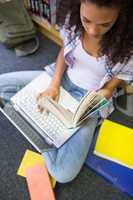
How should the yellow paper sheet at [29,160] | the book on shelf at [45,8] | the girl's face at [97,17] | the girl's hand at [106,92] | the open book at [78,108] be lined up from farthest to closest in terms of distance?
the book on shelf at [45,8] → the yellow paper sheet at [29,160] → the girl's hand at [106,92] → the open book at [78,108] → the girl's face at [97,17]

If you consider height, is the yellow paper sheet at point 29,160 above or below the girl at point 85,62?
below

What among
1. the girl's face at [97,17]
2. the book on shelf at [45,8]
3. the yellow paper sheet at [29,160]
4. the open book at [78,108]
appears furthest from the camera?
the book on shelf at [45,8]

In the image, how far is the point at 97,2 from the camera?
82cm

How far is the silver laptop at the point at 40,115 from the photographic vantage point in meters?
1.11

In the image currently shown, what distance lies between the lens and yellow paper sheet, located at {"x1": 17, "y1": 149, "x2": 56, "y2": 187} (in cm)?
120

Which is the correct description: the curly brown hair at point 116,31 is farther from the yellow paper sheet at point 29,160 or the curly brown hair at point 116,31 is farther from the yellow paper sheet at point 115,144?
the yellow paper sheet at point 29,160

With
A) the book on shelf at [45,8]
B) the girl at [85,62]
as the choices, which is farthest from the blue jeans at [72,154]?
the book on shelf at [45,8]

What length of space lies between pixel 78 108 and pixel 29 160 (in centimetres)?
37

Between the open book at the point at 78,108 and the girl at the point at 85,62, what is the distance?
2.8 inches

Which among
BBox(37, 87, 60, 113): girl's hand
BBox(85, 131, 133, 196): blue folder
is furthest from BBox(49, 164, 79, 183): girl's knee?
BBox(37, 87, 60, 113): girl's hand

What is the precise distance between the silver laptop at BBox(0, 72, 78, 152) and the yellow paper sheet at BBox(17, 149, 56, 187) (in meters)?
0.11

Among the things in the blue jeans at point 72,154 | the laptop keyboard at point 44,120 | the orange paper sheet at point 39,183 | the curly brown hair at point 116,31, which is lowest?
the orange paper sheet at point 39,183

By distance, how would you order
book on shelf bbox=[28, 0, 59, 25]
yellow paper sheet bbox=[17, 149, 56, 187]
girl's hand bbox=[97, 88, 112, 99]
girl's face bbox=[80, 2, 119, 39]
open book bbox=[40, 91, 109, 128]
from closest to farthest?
girl's face bbox=[80, 2, 119, 39] → open book bbox=[40, 91, 109, 128] → girl's hand bbox=[97, 88, 112, 99] → yellow paper sheet bbox=[17, 149, 56, 187] → book on shelf bbox=[28, 0, 59, 25]

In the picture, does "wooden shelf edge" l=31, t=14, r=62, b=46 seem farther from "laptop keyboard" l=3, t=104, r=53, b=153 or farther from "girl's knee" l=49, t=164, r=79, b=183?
"girl's knee" l=49, t=164, r=79, b=183
